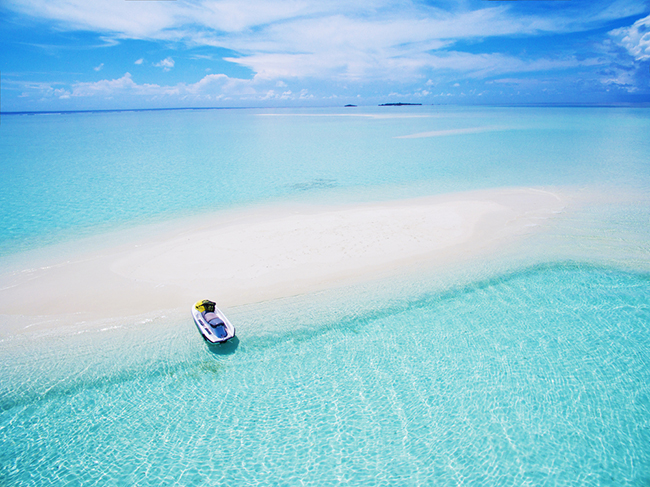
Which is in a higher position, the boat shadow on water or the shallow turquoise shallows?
the boat shadow on water

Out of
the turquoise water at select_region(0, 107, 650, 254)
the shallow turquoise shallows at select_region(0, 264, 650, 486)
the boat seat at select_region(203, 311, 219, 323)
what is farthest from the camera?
the turquoise water at select_region(0, 107, 650, 254)

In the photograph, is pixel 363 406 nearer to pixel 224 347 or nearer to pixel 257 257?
pixel 224 347

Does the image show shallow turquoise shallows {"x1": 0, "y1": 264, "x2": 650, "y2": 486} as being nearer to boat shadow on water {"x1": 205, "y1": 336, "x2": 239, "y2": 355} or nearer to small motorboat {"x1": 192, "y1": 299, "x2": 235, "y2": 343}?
boat shadow on water {"x1": 205, "y1": 336, "x2": 239, "y2": 355}

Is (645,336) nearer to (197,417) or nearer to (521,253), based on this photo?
(521,253)

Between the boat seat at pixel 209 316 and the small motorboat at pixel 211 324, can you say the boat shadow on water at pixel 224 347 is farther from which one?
the boat seat at pixel 209 316

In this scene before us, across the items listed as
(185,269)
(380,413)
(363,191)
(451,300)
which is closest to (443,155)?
(363,191)

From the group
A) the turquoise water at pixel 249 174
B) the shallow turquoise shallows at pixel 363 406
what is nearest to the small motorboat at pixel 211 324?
the shallow turquoise shallows at pixel 363 406

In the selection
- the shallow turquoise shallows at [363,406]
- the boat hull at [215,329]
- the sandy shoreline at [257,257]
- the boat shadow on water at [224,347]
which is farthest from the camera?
the sandy shoreline at [257,257]

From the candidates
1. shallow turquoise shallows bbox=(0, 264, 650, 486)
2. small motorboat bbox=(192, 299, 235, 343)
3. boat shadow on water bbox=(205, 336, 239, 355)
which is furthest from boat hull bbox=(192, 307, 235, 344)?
shallow turquoise shallows bbox=(0, 264, 650, 486)
